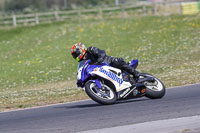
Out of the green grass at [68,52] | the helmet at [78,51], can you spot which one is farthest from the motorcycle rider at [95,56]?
the green grass at [68,52]

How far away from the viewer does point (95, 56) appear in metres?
10.2

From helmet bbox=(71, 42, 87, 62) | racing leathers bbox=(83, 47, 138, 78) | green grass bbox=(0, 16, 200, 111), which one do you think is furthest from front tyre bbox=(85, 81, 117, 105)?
green grass bbox=(0, 16, 200, 111)

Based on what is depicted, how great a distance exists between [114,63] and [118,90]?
0.63 metres

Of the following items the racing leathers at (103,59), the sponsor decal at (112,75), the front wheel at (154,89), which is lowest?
the front wheel at (154,89)

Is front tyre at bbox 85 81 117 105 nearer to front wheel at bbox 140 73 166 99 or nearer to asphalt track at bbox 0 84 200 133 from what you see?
asphalt track at bbox 0 84 200 133

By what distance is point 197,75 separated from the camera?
51.0 feet

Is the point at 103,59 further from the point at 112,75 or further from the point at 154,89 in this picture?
the point at 154,89

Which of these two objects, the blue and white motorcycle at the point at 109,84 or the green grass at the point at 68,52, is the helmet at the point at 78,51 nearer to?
the blue and white motorcycle at the point at 109,84

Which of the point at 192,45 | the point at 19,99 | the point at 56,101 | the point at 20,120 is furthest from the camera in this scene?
the point at 192,45

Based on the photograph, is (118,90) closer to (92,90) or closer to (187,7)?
(92,90)

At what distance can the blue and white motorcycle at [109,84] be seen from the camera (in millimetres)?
10016

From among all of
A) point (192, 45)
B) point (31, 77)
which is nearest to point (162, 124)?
point (31, 77)

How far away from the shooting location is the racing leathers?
10.1 metres

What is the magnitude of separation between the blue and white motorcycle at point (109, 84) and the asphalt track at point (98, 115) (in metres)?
0.21
